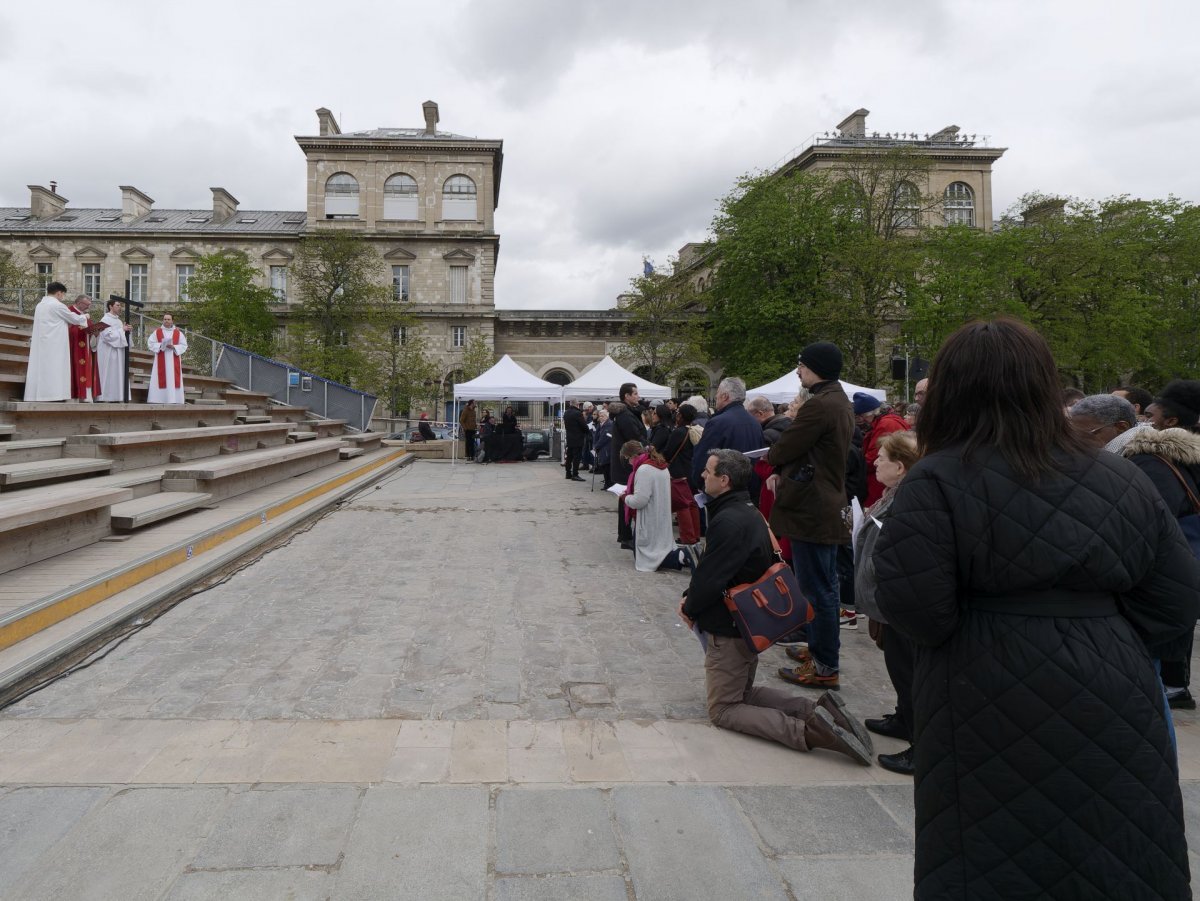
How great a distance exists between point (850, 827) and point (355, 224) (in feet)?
174

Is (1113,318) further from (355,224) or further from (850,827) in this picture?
(355,224)

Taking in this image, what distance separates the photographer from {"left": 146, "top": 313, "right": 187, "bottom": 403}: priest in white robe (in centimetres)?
1379

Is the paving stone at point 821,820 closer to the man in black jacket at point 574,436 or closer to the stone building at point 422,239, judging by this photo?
the man in black jacket at point 574,436

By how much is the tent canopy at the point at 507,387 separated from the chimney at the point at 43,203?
52812 mm

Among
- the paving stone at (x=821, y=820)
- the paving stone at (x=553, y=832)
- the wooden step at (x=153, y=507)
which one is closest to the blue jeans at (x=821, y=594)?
the paving stone at (x=821, y=820)

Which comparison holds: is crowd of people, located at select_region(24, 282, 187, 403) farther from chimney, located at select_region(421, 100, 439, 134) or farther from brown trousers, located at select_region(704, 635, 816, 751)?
chimney, located at select_region(421, 100, 439, 134)

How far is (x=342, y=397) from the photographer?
2367cm

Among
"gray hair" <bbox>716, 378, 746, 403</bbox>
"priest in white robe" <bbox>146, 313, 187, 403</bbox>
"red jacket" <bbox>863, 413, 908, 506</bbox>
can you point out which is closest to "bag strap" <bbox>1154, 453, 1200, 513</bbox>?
"red jacket" <bbox>863, 413, 908, 506</bbox>

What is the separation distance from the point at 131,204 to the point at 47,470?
2287 inches

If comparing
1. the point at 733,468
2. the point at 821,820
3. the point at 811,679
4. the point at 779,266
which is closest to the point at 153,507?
the point at 733,468

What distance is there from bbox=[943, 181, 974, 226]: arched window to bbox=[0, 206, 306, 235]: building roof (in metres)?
45.3

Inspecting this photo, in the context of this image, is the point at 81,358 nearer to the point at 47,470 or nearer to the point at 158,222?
the point at 47,470

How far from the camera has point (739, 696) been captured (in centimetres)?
397

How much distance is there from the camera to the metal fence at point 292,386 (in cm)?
2089
